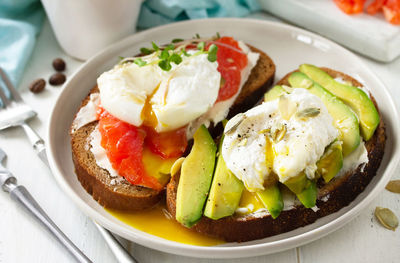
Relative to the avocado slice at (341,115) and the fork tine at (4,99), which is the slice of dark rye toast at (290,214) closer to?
the avocado slice at (341,115)

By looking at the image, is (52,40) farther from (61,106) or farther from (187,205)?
(187,205)

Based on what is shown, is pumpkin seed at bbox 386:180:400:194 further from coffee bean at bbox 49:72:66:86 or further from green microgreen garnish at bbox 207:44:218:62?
coffee bean at bbox 49:72:66:86

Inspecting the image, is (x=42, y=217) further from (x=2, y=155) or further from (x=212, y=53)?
(x=212, y=53)

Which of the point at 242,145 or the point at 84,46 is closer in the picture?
the point at 242,145

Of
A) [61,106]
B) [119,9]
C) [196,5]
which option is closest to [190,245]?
[61,106]

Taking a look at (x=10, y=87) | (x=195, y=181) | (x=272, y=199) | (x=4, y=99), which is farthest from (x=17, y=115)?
(x=272, y=199)

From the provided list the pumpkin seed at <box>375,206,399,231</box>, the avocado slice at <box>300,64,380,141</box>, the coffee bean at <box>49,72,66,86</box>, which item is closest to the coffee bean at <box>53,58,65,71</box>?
the coffee bean at <box>49,72,66,86</box>

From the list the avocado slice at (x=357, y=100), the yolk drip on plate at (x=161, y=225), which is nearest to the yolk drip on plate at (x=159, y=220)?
the yolk drip on plate at (x=161, y=225)
